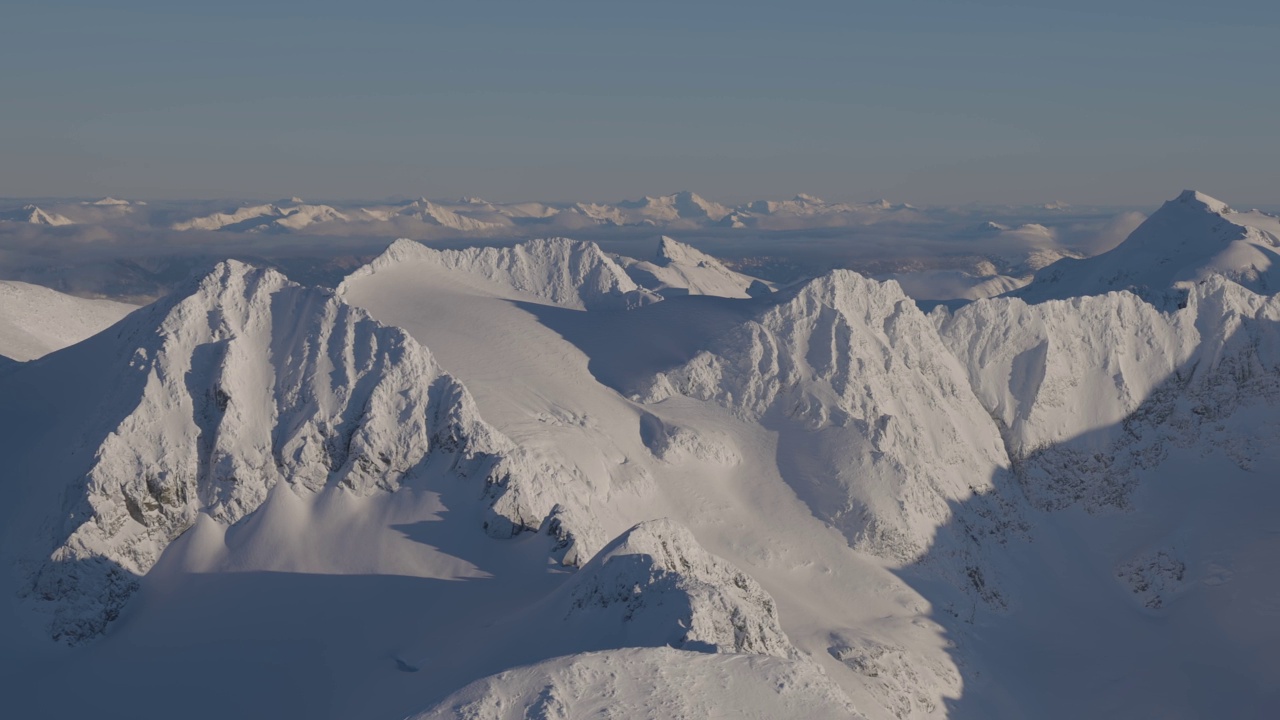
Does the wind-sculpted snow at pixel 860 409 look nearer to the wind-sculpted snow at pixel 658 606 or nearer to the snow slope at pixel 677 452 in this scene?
the snow slope at pixel 677 452

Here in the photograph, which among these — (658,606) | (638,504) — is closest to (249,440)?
(638,504)

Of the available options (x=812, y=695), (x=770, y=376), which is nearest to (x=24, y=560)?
(x=812, y=695)

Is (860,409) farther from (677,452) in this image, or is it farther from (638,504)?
(638,504)

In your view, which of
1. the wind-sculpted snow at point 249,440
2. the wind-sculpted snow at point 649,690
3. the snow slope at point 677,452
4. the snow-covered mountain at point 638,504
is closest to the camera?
the wind-sculpted snow at point 649,690

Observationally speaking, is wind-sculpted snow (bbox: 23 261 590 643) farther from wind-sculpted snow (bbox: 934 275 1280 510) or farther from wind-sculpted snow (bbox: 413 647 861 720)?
wind-sculpted snow (bbox: 934 275 1280 510)

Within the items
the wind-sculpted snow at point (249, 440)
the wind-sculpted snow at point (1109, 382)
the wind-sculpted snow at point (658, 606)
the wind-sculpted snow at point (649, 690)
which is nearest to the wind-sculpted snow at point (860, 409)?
the wind-sculpted snow at point (1109, 382)

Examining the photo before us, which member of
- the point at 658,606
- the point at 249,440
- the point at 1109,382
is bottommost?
the point at 1109,382

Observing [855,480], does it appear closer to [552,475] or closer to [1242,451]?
[552,475]

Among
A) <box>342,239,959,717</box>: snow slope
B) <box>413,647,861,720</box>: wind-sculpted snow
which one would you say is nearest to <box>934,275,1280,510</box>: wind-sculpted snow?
<box>342,239,959,717</box>: snow slope
